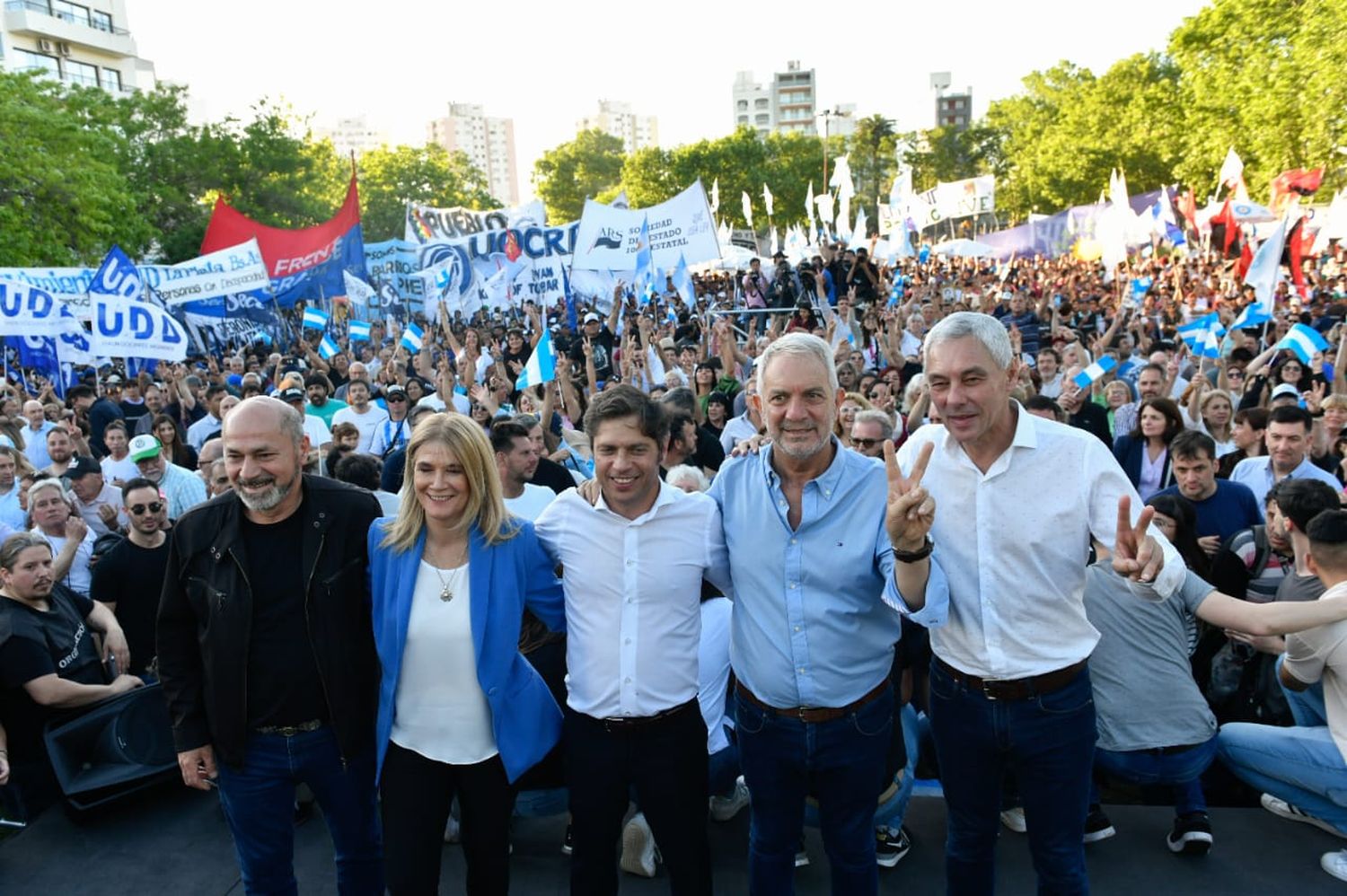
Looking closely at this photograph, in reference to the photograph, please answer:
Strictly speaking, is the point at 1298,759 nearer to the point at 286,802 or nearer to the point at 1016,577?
the point at 1016,577

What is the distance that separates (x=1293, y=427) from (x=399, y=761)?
5.00 metres

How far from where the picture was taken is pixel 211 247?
1648 cm

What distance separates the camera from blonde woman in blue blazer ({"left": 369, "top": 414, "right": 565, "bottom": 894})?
2695 millimetres

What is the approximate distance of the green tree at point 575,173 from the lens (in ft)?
267

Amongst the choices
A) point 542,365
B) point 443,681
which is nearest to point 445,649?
point 443,681

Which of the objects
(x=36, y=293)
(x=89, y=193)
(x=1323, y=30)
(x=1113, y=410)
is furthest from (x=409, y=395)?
(x=1323, y=30)

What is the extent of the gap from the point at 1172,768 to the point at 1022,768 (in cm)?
116

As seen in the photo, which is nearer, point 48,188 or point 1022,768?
point 1022,768

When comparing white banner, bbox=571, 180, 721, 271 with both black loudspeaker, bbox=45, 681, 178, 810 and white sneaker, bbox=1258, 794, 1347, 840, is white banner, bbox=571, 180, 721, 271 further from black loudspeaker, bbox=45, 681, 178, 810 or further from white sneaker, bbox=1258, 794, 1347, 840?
white sneaker, bbox=1258, 794, 1347, 840

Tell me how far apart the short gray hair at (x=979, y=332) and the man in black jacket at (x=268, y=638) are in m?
1.83

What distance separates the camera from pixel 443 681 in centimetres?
271

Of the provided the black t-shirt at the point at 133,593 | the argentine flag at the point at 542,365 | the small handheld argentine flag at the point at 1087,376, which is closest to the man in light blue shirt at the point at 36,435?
the black t-shirt at the point at 133,593

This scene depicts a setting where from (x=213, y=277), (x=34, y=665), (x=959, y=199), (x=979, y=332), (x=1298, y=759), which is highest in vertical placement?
(x=959, y=199)

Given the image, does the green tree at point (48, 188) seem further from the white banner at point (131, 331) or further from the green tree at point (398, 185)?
the green tree at point (398, 185)
